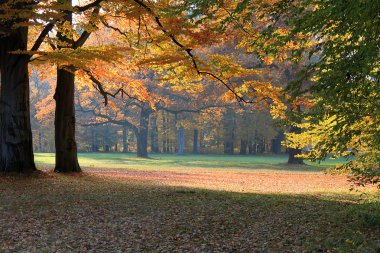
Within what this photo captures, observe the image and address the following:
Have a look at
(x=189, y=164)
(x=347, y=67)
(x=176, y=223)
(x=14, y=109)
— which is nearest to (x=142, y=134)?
(x=189, y=164)

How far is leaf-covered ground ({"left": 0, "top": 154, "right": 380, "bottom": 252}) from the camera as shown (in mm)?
6613

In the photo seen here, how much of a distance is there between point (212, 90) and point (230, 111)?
20.9m

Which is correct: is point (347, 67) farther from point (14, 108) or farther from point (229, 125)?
point (229, 125)

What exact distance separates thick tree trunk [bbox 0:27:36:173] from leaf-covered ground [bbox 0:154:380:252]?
82.1 inches

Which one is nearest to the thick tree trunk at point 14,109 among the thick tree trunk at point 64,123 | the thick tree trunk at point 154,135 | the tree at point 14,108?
the tree at point 14,108

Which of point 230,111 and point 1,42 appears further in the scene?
point 230,111

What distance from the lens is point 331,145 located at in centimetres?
805

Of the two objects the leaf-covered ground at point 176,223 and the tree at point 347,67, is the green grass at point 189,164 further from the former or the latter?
the tree at point 347,67

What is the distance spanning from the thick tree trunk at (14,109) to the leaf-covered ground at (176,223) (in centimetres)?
209

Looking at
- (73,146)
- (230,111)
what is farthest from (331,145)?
(230,111)

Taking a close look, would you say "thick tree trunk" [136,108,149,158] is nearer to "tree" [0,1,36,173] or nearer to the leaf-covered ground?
"tree" [0,1,36,173]

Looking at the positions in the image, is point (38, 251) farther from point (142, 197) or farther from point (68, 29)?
point (68, 29)

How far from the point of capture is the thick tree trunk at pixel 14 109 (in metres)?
13.2

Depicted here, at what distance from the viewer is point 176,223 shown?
26.5 ft
